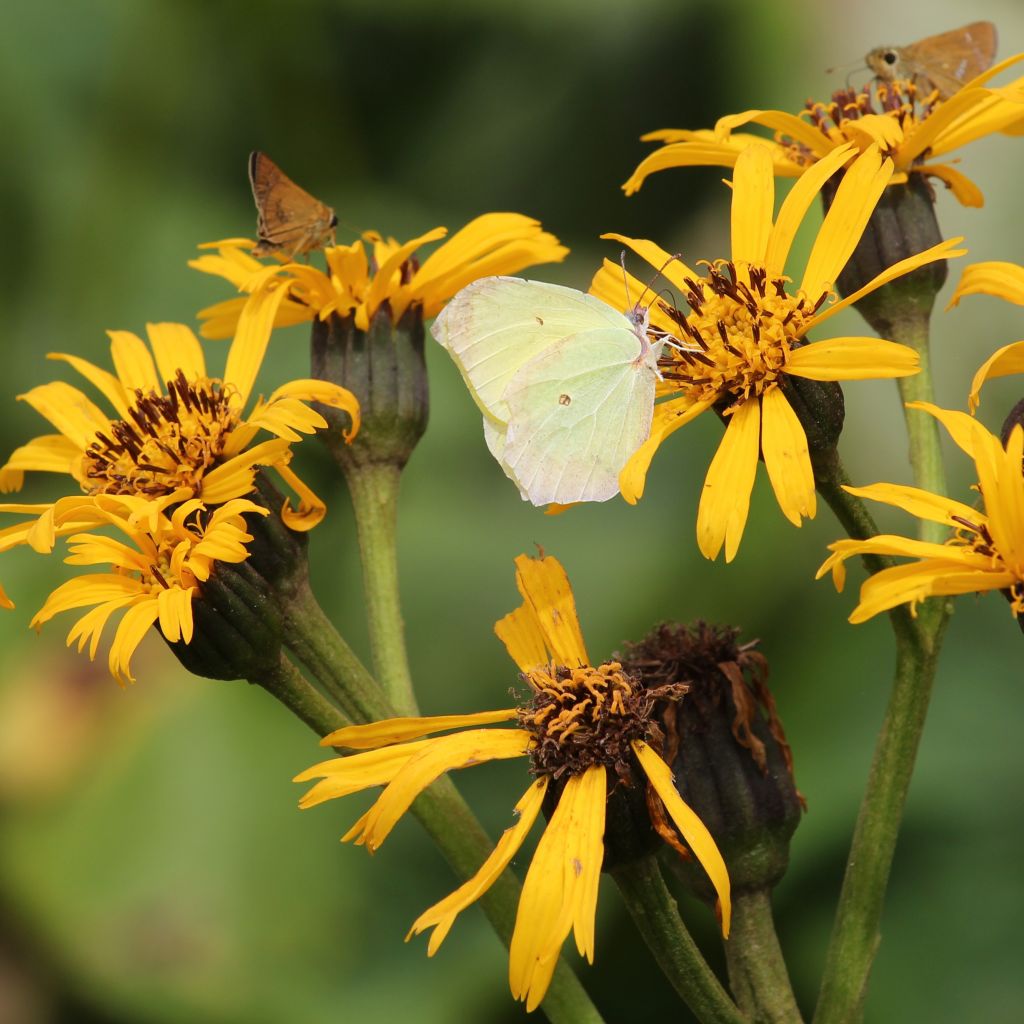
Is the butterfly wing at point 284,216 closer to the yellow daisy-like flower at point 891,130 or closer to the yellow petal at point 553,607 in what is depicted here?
the yellow daisy-like flower at point 891,130

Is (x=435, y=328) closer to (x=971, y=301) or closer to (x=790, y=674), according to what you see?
(x=790, y=674)

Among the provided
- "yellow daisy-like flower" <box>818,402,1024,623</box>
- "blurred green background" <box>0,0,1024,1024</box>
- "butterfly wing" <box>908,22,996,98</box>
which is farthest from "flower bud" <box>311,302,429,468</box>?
"blurred green background" <box>0,0,1024,1024</box>

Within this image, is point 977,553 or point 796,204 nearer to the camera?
point 977,553

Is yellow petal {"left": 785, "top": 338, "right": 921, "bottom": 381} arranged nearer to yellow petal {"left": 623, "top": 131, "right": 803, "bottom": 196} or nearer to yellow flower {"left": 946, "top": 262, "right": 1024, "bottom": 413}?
yellow flower {"left": 946, "top": 262, "right": 1024, "bottom": 413}

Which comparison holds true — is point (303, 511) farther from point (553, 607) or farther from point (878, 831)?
point (878, 831)

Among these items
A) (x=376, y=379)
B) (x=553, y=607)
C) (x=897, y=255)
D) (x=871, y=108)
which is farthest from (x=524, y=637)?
(x=871, y=108)

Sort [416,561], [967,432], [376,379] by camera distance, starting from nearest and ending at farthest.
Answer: [967,432] → [376,379] → [416,561]

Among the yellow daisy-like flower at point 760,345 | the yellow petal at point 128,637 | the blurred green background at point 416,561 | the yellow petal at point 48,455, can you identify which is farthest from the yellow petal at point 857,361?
the blurred green background at point 416,561

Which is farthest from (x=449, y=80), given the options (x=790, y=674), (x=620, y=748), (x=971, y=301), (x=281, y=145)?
(x=620, y=748)
